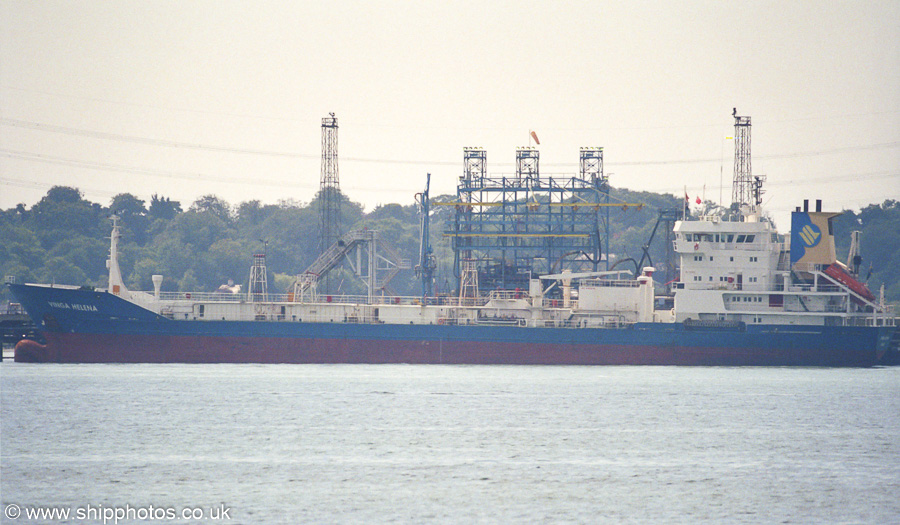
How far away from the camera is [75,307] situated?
179 ft

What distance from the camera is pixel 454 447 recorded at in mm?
32438

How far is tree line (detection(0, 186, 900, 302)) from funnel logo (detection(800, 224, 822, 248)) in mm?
47126

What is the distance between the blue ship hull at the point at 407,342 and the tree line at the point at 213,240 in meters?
44.9

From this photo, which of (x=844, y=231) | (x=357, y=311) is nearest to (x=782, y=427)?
(x=357, y=311)

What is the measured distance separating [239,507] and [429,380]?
26933mm

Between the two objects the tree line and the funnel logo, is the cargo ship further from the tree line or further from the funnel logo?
the tree line

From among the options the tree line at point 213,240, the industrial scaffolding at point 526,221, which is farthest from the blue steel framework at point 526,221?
the tree line at point 213,240

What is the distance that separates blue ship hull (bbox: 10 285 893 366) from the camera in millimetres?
55000

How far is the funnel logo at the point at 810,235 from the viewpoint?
5638cm

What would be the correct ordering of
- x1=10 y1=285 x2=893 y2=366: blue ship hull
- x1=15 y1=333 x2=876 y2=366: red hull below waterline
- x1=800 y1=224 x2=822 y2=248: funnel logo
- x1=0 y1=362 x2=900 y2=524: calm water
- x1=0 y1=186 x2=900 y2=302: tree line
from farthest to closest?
x1=0 y1=186 x2=900 y2=302: tree line, x1=800 y1=224 x2=822 y2=248: funnel logo, x1=15 y1=333 x2=876 y2=366: red hull below waterline, x1=10 y1=285 x2=893 y2=366: blue ship hull, x1=0 y1=362 x2=900 y2=524: calm water

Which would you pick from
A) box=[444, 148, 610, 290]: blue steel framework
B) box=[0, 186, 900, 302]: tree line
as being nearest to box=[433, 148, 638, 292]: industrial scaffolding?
box=[444, 148, 610, 290]: blue steel framework

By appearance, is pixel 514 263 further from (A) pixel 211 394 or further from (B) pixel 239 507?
(B) pixel 239 507

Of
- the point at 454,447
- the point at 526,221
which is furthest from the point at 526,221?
the point at 454,447

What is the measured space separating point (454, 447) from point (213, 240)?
91.8 meters
